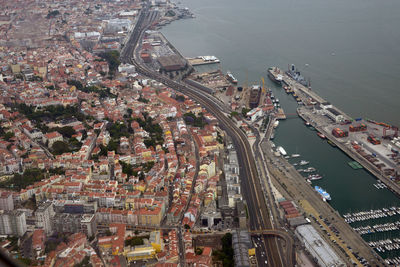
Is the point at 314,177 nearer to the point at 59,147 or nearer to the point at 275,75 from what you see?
the point at 59,147

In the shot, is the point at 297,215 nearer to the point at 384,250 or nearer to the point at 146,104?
the point at 384,250

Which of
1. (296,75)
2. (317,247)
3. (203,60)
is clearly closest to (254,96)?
(296,75)

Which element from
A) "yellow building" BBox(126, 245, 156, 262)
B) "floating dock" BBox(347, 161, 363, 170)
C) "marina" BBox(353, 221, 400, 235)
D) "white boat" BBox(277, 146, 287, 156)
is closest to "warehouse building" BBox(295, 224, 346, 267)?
"marina" BBox(353, 221, 400, 235)

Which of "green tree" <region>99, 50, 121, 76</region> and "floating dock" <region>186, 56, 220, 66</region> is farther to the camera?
"floating dock" <region>186, 56, 220, 66</region>

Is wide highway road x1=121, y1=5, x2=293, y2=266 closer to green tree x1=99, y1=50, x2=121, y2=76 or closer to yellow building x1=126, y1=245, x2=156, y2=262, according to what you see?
green tree x1=99, y1=50, x2=121, y2=76

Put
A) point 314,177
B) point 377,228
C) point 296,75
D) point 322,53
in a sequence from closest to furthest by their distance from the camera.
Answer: point 377,228 < point 314,177 < point 296,75 < point 322,53

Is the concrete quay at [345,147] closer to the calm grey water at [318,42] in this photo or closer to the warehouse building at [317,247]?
the calm grey water at [318,42]

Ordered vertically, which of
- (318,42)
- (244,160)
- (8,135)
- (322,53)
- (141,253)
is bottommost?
(244,160)
